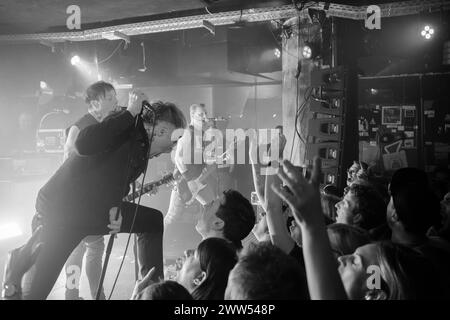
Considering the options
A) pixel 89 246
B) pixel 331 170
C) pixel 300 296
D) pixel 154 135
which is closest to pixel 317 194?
pixel 300 296

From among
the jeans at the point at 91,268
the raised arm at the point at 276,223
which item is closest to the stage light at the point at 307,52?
the jeans at the point at 91,268

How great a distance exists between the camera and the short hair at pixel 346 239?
6.05ft

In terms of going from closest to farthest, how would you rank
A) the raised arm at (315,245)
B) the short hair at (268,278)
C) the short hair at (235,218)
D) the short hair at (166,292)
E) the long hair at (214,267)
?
the raised arm at (315,245), the short hair at (268,278), the short hair at (166,292), the long hair at (214,267), the short hair at (235,218)

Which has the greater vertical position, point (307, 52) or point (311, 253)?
point (307, 52)

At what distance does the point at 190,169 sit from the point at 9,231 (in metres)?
2.24

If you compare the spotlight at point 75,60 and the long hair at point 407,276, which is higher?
the spotlight at point 75,60

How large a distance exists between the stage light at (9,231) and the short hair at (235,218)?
3.28m

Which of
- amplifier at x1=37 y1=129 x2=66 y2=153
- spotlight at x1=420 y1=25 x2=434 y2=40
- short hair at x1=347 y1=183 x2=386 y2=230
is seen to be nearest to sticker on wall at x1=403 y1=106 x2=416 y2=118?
spotlight at x1=420 y1=25 x2=434 y2=40

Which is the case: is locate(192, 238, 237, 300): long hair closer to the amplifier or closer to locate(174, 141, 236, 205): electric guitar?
locate(174, 141, 236, 205): electric guitar

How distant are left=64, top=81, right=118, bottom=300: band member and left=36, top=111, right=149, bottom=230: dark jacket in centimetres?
65

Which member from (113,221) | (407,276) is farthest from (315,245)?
(113,221)

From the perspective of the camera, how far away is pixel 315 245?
3.18ft

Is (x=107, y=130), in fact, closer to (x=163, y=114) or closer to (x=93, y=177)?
(x=93, y=177)

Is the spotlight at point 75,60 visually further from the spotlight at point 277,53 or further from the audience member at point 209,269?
the audience member at point 209,269
